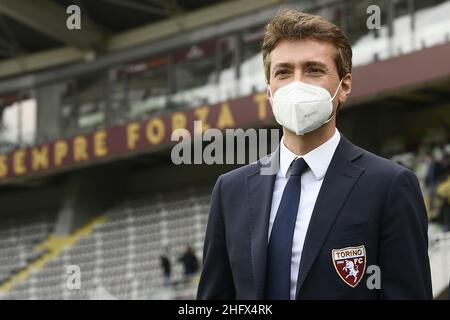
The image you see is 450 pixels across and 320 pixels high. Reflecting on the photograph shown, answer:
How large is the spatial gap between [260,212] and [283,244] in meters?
0.13

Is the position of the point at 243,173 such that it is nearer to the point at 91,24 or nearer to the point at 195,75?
the point at 195,75

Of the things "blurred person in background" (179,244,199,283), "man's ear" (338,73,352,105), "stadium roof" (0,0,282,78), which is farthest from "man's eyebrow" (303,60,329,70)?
"stadium roof" (0,0,282,78)

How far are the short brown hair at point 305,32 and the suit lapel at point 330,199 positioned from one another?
0.27m

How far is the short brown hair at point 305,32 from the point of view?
8.70 ft

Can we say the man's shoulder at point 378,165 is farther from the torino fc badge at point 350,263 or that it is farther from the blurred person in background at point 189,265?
the blurred person in background at point 189,265

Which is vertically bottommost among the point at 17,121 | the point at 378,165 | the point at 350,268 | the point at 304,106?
the point at 350,268

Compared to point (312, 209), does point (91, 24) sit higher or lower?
higher

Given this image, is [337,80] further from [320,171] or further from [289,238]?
[289,238]

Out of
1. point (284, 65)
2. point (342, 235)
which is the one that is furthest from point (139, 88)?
point (342, 235)

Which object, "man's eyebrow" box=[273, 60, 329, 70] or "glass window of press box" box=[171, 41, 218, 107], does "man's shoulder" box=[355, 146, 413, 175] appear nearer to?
"man's eyebrow" box=[273, 60, 329, 70]

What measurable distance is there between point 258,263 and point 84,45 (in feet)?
75.8

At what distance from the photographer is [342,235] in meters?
2.52

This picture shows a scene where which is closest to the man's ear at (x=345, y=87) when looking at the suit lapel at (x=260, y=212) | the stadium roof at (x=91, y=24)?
the suit lapel at (x=260, y=212)

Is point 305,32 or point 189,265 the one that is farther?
point 189,265
